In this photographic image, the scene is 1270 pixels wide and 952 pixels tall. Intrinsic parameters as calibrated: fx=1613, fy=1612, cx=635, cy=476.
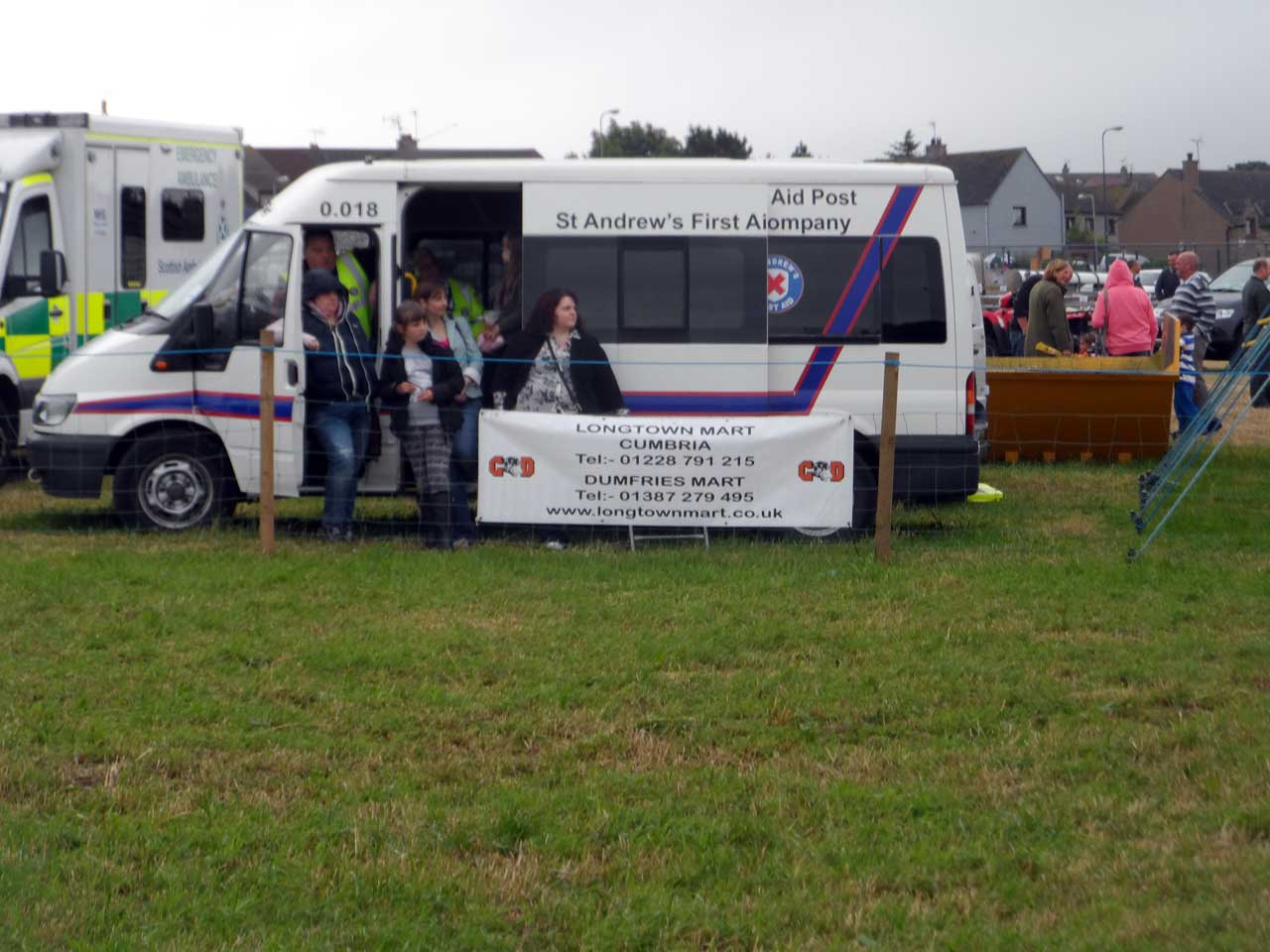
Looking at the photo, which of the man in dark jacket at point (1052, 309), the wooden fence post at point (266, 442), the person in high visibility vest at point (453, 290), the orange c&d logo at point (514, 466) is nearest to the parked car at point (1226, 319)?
the man in dark jacket at point (1052, 309)

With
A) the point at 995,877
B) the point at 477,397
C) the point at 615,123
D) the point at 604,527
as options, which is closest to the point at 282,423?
the point at 477,397

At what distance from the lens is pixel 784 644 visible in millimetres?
7730

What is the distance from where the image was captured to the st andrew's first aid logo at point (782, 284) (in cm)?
1080

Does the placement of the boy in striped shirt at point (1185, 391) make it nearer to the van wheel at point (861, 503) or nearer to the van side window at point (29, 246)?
the van wheel at point (861, 503)

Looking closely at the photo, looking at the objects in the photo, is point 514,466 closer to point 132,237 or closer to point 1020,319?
point 132,237

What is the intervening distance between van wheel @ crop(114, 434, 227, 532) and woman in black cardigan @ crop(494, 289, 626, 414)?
2.17 m

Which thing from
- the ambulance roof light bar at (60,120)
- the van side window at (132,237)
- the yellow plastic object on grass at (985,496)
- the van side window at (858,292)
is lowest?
the yellow plastic object on grass at (985,496)

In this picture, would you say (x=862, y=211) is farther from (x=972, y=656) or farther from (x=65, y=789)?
(x=65, y=789)

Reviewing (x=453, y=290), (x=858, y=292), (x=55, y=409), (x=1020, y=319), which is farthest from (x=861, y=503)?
(x=1020, y=319)

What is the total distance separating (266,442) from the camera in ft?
32.7

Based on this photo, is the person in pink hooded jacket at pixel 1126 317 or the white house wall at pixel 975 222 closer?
the person in pink hooded jacket at pixel 1126 317

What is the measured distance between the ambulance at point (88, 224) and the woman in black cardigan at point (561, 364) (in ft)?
15.8

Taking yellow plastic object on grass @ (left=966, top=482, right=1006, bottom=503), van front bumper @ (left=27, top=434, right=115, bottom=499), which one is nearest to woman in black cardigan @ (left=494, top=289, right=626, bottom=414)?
van front bumper @ (left=27, top=434, right=115, bottom=499)

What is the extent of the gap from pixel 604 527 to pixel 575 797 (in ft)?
17.7
